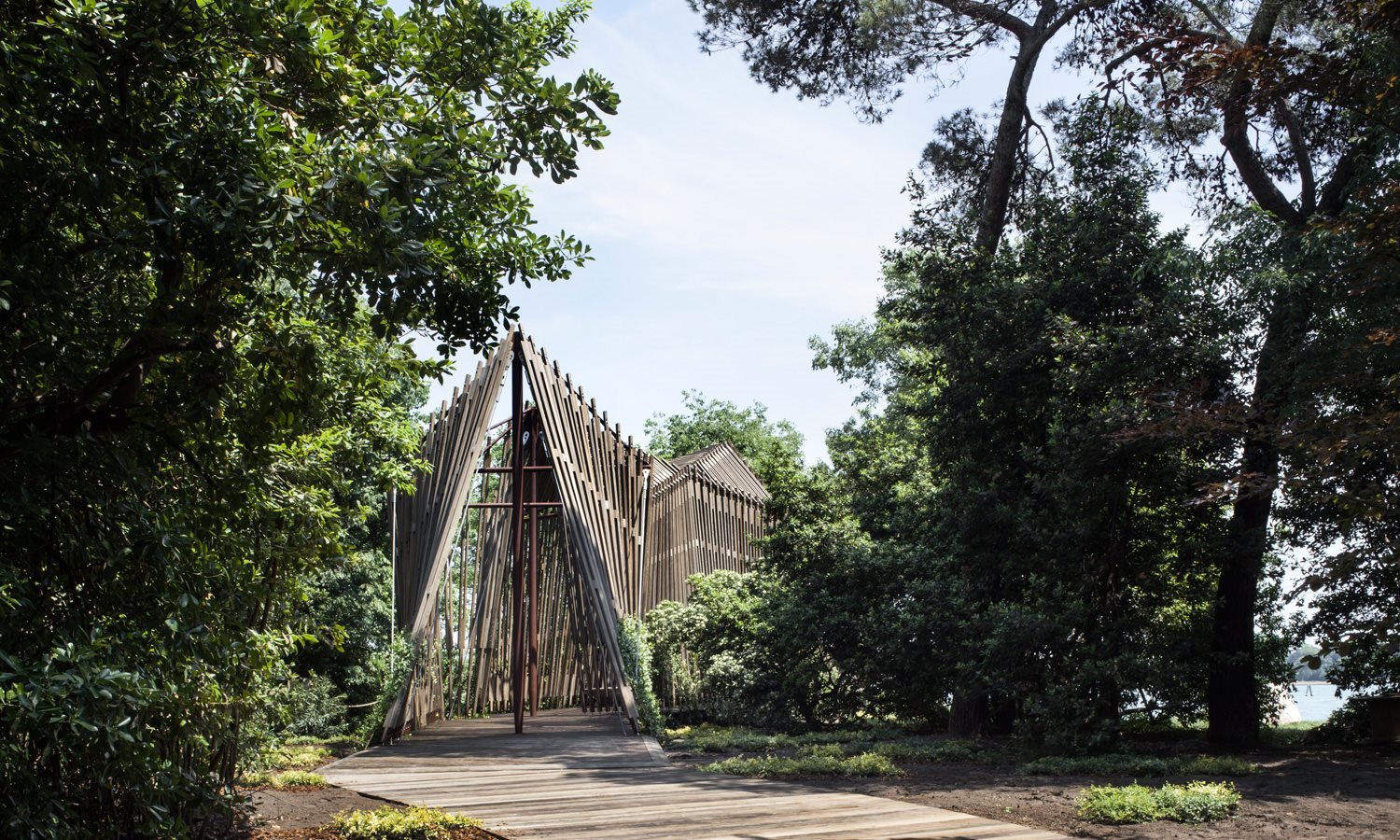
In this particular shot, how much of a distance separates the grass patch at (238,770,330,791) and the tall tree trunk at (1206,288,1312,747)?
768 centimetres

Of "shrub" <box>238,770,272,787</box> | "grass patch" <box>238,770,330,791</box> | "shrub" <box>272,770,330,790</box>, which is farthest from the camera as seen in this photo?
"shrub" <box>272,770,330,790</box>

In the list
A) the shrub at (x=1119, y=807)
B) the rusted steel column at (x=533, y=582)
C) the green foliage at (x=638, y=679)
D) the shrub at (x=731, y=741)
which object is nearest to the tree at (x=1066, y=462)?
the shrub at (x=731, y=741)

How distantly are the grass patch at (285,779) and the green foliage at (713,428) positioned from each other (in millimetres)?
21585

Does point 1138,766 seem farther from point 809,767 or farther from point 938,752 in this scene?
point 809,767

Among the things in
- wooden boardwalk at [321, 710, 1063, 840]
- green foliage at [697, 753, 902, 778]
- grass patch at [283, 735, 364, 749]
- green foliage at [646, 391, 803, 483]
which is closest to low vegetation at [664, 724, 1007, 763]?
green foliage at [697, 753, 902, 778]

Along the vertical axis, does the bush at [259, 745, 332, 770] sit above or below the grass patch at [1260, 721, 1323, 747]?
above

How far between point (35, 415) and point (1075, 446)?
8.06 m

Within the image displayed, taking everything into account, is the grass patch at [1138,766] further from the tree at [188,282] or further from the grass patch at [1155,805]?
the tree at [188,282]

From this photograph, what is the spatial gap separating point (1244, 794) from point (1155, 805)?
56.7 inches

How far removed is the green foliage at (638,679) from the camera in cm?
1034

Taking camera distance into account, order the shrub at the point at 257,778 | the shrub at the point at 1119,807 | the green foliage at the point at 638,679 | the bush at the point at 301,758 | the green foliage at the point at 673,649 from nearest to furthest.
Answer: the shrub at the point at 1119,807 < the shrub at the point at 257,778 < the bush at the point at 301,758 < the green foliage at the point at 638,679 < the green foliage at the point at 673,649

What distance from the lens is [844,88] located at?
13.6 m

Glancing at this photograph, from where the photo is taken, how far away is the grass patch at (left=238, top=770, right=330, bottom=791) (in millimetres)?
6344

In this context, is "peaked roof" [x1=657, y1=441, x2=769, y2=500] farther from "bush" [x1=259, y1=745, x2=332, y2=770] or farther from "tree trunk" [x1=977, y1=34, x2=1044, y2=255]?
"bush" [x1=259, y1=745, x2=332, y2=770]
